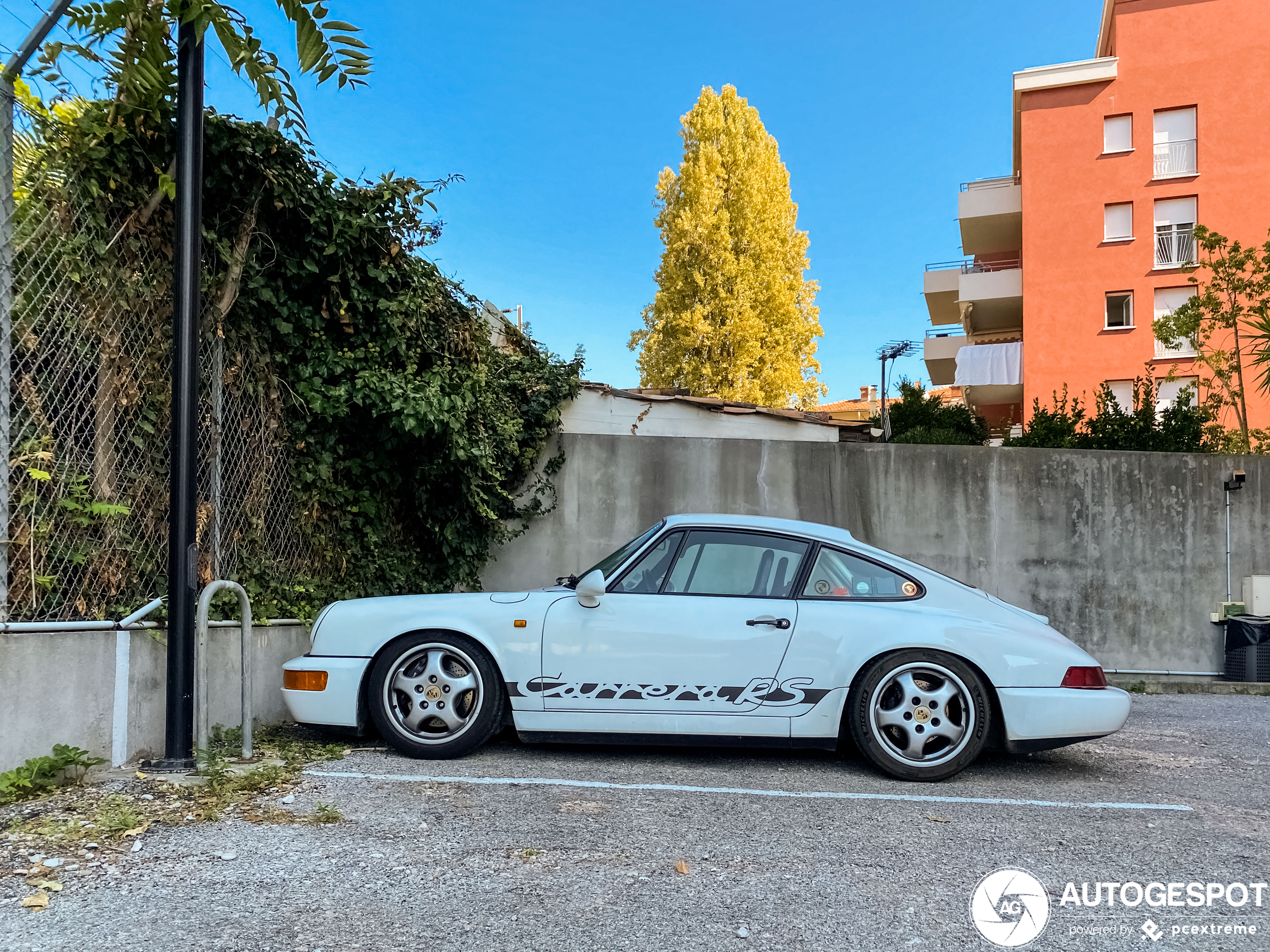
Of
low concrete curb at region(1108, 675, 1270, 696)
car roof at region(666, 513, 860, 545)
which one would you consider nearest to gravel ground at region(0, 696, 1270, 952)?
car roof at region(666, 513, 860, 545)

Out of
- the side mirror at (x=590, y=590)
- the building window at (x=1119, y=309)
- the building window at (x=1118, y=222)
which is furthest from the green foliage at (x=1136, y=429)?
the building window at (x=1118, y=222)

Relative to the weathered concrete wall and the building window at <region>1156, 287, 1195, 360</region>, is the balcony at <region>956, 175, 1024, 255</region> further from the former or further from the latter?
the weathered concrete wall

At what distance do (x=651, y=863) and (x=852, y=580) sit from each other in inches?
81.9

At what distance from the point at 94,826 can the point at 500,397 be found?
498 centimetres

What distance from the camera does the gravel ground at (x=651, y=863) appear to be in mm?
2605

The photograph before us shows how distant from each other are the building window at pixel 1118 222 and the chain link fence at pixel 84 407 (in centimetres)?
2706

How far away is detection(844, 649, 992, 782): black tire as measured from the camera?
4398mm

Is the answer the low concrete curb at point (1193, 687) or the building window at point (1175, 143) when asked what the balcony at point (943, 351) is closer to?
the building window at point (1175, 143)

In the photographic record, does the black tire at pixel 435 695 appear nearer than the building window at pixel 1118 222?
Yes

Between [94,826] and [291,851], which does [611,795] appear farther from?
[94,826]

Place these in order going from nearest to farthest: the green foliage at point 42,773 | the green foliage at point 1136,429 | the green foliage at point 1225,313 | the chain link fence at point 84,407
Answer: the green foliage at point 42,773
the chain link fence at point 84,407
the green foliage at point 1136,429
the green foliage at point 1225,313

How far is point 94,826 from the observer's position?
3.47m

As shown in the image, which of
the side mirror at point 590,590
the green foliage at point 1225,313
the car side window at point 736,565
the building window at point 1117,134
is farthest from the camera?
the building window at point 1117,134

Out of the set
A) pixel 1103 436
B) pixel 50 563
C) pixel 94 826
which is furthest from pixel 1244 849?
pixel 1103 436
